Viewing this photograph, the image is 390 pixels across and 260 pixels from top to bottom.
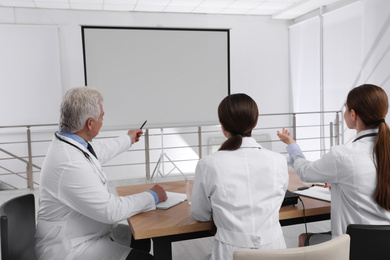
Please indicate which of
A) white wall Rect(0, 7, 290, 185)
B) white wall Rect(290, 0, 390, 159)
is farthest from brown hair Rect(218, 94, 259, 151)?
white wall Rect(0, 7, 290, 185)

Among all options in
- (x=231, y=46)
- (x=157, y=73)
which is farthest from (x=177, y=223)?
(x=231, y=46)

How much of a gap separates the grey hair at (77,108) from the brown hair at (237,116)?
0.56 meters

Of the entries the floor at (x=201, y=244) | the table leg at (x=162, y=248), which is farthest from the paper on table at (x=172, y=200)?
the floor at (x=201, y=244)

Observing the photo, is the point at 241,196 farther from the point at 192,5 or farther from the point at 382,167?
the point at 192,5

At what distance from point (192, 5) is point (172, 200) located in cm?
414

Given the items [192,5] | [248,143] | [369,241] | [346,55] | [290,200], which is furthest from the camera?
[192,5]

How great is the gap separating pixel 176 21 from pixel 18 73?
2.42 metres

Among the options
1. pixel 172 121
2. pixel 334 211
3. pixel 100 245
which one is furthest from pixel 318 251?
pixel 172 121

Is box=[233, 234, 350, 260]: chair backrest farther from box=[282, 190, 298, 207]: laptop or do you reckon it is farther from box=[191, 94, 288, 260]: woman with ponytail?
box=[282, 190, 298, 207]: laptop

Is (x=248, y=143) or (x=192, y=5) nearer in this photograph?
(x=248, y=143)

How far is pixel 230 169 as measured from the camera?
1.36 meters

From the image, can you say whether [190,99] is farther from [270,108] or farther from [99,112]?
[99,112]

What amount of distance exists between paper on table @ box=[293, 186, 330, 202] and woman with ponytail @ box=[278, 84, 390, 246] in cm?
19

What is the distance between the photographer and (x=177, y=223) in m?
1.46
